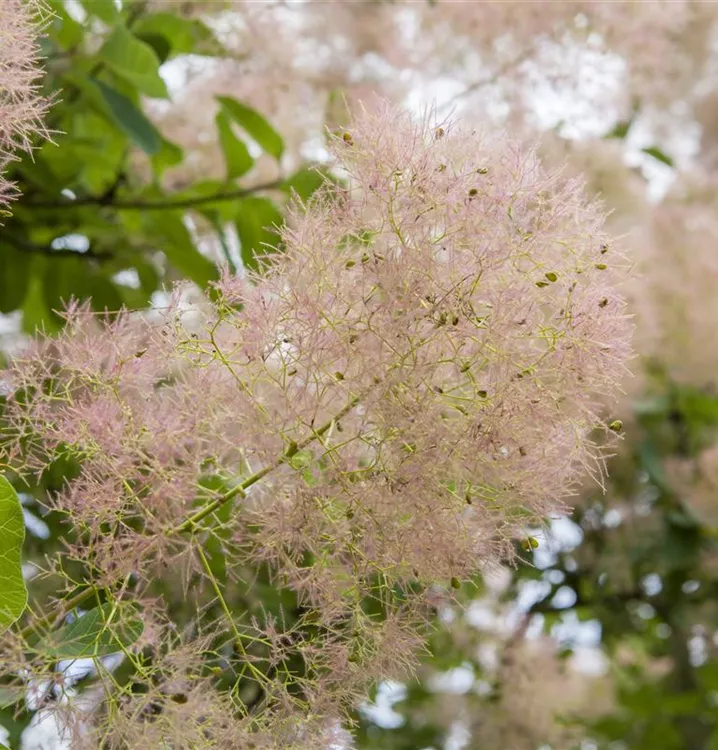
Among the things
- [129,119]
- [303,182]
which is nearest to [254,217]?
[303,182]

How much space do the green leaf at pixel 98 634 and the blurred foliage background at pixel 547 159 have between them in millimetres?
390

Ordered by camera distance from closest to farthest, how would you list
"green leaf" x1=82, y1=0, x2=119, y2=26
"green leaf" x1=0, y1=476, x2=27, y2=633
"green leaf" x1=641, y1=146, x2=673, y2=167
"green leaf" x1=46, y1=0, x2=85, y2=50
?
"green leaf" x1=0, y1=476, x2=27, y2=633 < "green leaf" x1=82, y1=0, x2=119, y2=26 < "green leaf" x1=46, y1=0, x2=85, y2=50 < "green leaf" x1=641, y1=146, x2=673, y2=167

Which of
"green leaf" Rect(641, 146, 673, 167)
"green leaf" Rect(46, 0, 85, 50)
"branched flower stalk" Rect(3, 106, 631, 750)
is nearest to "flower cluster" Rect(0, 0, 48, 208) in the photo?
"branched flower stalk" Rect(3, 106, 631, 750)

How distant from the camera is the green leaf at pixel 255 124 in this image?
5.49 feet

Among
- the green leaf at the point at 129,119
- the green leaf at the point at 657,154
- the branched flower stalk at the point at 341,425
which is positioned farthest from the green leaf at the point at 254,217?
the green leaf at the point at 657,154

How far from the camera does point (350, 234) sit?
3.03 feet

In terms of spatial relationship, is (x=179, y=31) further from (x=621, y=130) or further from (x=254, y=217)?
(x=621, y=130)

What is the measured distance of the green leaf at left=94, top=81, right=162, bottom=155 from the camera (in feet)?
4.77

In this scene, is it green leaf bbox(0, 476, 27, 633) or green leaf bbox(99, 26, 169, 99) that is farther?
green leaf bbox(99, 26, 169, 99)

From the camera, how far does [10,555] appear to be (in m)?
0.85

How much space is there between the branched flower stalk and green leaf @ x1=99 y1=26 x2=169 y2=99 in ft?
1.76

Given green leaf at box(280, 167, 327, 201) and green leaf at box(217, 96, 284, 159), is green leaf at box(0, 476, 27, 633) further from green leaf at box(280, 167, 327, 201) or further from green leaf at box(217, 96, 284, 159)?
green leaf at box(217, 96, 284, 159)

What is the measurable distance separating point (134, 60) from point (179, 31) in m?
0.30

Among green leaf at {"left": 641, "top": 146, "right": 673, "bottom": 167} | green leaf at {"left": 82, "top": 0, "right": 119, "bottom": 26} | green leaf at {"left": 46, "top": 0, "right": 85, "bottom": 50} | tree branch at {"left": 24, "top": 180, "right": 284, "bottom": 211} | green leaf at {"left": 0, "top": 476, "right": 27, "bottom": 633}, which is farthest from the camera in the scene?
green leaf at {"left": 641, "top": 146, "right": 673, "bottom": 167}
